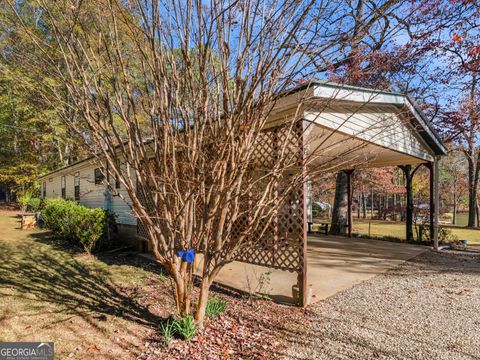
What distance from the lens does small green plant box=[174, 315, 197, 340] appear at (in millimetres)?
3150

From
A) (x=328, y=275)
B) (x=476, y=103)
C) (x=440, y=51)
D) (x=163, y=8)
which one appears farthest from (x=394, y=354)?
(x=476, y=103)

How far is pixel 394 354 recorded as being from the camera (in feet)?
9.86

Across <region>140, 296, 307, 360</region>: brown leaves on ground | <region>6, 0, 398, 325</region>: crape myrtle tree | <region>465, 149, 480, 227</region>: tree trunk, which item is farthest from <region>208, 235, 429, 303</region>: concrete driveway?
<region>465, 149, 480, 227</region>: tree trunk

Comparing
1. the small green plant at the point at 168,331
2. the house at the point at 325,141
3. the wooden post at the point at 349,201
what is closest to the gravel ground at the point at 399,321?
the house at the point at 325,141

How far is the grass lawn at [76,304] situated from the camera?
10.7ft

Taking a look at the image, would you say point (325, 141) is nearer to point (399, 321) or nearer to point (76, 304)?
point (399, 321)

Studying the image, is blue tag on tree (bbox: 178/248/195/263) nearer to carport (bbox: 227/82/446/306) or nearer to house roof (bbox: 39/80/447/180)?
carport (bbox: 227/82/446/306)

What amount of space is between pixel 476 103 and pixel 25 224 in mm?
18745

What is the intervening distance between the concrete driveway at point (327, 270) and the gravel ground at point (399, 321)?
0.38 metres

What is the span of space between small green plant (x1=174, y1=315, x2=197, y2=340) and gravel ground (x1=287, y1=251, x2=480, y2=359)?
1034 millimetres

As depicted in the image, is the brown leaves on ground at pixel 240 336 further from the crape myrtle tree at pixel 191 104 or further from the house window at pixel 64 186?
the house window at pixel 64 186

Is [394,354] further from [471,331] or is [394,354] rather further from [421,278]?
[421,278]

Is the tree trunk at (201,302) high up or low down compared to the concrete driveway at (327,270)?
up

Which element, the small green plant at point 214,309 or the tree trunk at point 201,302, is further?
the small green plant at point 214,309
